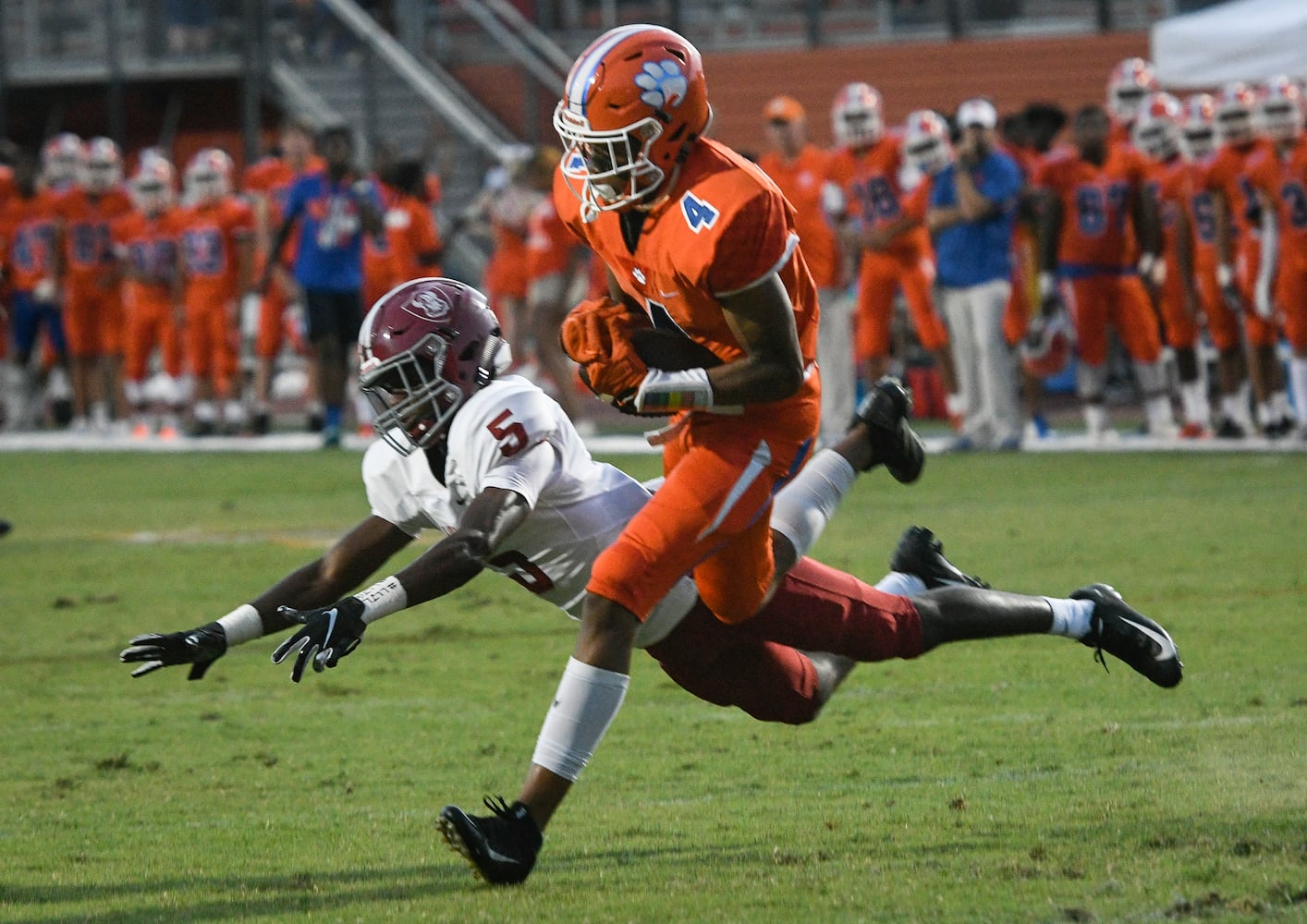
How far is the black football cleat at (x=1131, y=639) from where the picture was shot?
485 cm

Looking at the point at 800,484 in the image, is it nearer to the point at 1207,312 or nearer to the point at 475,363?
the point at 475,363

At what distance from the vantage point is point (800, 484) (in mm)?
4793

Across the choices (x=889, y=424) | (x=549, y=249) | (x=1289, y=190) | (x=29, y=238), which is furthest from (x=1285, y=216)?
(x=29, y=238)

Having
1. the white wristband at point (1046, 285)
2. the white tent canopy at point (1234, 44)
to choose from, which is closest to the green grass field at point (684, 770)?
the white wristband at point (1046, 285)

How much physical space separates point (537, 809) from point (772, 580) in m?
0.78

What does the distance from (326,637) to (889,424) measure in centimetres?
182

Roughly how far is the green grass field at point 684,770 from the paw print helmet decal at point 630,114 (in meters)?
1.43

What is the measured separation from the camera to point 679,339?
4.37 metres

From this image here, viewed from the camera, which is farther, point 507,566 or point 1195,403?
point 1195,403

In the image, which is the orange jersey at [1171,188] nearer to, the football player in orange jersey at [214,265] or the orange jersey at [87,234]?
the football player in orange jersey at [214,265]

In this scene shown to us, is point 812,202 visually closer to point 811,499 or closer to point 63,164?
point 63,164

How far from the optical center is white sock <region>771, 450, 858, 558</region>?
4.57 meters

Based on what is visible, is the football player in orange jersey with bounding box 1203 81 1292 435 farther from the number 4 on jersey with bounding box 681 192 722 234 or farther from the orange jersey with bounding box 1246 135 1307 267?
the number 4 on jersey with bounding box 681 192 722 234

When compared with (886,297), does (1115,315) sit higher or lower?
lower
